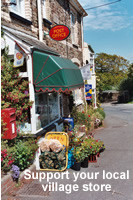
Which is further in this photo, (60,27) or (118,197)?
(60,27)

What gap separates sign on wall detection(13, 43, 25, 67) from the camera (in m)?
5.61

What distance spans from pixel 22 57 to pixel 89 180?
363 centimetres

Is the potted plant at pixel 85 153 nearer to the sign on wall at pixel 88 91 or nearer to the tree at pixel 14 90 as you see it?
the tree at pixel 14 90

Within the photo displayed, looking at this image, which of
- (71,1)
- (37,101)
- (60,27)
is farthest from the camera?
(71,1)

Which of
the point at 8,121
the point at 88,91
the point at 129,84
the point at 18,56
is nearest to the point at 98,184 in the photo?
the point at 8,121

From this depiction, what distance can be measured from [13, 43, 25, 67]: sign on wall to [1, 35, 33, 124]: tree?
223 mm

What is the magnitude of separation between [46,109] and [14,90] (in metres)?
1.81

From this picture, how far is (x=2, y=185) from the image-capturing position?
450 cm

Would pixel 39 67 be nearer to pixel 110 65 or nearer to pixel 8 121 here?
pixel 8 121

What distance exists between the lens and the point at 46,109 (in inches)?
289

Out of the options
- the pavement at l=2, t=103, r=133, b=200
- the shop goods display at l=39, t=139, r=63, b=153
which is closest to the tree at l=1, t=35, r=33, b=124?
the shop goods display at l=39, t=139, r=63, b=153

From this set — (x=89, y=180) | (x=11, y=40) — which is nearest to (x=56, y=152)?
(x=89, y=180)

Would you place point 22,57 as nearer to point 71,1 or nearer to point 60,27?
point 60,27

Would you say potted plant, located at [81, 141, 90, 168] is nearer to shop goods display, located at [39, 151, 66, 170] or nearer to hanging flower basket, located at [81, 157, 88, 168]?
hanging flower basket, located at [81, 157, 88, 168]
